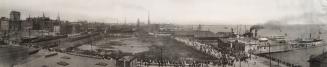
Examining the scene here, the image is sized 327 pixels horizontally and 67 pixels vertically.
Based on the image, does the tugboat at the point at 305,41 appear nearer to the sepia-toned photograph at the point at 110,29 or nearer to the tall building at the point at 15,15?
the sepia-toned photograph at the point at 110,29

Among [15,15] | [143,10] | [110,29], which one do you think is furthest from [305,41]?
[15,15]

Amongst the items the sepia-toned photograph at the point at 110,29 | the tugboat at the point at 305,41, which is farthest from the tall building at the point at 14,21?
the tugboat at the point at 305,41

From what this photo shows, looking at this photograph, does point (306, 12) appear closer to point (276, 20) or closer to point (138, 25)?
point (276, 20)

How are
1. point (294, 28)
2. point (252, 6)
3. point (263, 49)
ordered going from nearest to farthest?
point (252, 6) < point (294, 28) < point (263, 49)

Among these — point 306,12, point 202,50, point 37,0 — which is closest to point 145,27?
point 202,50

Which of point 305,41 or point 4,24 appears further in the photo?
point 305,41

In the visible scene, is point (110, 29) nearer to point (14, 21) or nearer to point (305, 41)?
point (14, 21)
